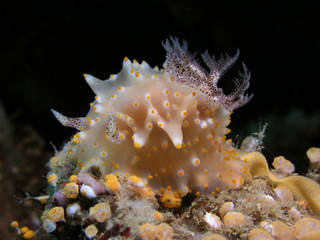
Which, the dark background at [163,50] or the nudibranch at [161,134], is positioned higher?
the dark background at [163,50]

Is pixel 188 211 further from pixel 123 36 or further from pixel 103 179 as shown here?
pixel 123 36

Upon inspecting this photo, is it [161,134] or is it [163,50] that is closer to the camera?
[161,134]

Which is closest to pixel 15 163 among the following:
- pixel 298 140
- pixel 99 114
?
pixel 99 114

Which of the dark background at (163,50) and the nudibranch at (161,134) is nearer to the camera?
the nudibranch at (161,134)

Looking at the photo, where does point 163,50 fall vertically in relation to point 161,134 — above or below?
above
